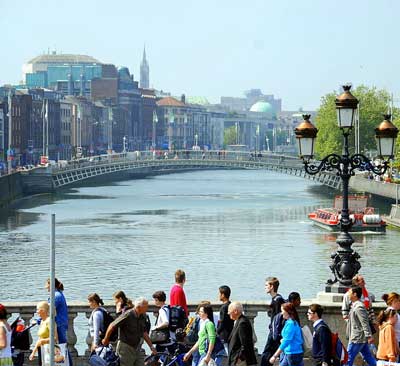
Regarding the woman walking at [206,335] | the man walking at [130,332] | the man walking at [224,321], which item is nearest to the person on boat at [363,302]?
the man walking at [224,321]

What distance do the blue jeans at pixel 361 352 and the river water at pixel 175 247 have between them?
21.7 m

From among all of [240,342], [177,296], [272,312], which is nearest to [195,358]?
[240,342]

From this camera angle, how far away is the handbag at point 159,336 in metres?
14.8

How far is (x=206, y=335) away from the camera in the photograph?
567 inches

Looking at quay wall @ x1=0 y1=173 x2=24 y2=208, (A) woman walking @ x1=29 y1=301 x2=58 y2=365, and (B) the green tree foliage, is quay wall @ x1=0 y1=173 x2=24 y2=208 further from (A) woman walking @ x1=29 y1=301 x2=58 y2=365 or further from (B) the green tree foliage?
(A) woman walking @ x1=29 y1=301 x2=58 y2=365

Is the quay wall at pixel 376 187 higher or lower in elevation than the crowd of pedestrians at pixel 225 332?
lower

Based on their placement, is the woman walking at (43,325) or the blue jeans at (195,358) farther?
the blue jeans at (195,358)

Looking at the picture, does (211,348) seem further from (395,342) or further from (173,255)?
(173,255)

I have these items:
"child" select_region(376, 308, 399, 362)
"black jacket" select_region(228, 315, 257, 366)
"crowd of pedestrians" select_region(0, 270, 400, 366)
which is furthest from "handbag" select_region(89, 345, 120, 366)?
"child" select_region(376, 308, 399, 362)

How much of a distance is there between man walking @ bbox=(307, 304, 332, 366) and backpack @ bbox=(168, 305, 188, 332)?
1.38 metres

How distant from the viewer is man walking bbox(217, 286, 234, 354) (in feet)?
48.3

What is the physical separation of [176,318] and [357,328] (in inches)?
74.3

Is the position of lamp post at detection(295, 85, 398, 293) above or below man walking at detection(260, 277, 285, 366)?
above

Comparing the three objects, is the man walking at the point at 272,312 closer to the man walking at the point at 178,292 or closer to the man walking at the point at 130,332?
the man walking at the point at 178,292
